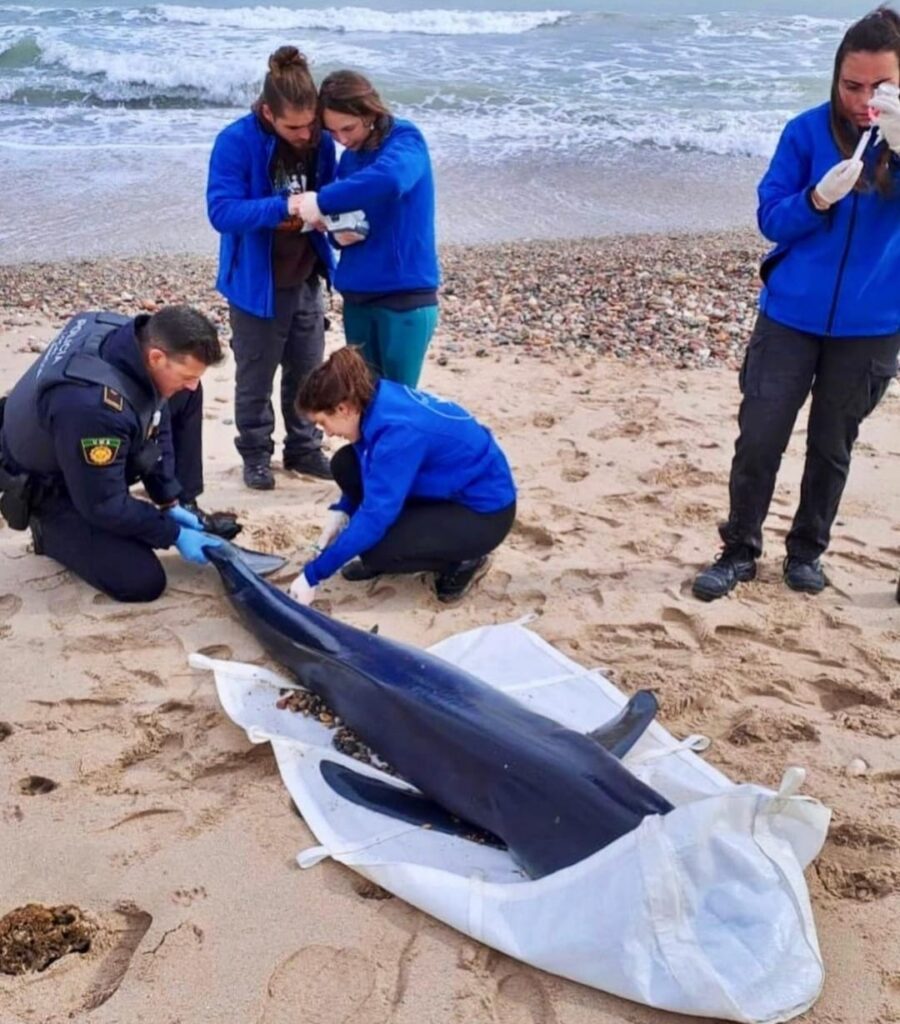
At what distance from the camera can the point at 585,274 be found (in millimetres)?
8930

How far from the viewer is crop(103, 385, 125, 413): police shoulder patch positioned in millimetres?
4125

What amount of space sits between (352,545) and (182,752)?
1.00 m

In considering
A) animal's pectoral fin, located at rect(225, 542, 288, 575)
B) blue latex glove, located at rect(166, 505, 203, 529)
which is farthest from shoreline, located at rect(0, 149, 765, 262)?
animal's pectoral fin, located at rect(225, 542, 288, 575)

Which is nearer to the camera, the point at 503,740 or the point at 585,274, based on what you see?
the point at 503,740

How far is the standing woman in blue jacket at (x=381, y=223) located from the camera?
4.50 metres

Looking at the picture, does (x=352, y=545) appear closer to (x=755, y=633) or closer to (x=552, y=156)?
(x=755, y=633)

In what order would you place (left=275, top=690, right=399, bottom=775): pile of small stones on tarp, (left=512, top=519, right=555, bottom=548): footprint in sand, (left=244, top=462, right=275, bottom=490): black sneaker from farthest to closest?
(left=244, top=462, right=275, bottom=490): black sneaker, (left=512, top=519, right=555, bottom=548): footprint in sand, (left=275, top=690, right=399, bottom=775): pile of small stones on tarp

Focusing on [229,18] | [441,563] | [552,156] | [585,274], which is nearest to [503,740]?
[441,563]

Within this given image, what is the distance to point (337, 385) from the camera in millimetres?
3938

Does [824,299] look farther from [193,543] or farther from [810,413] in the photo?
[193,543]

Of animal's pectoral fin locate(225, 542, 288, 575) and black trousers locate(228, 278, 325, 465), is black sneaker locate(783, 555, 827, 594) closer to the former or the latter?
animal's pectoral fin locate(225, 542, 288, 575)

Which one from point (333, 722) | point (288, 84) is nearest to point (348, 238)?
point (288, 84)

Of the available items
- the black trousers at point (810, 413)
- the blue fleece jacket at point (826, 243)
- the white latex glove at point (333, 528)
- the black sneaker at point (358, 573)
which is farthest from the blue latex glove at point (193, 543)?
the blue fleece jacket at point (826, 243)

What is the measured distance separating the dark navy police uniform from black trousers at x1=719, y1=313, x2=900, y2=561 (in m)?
2.35
